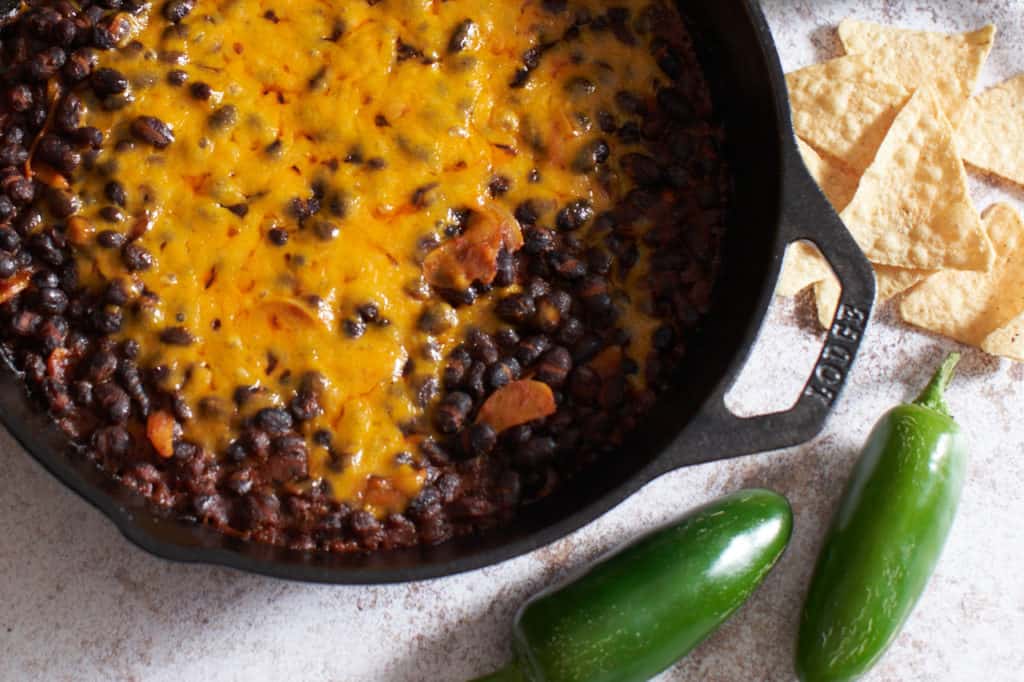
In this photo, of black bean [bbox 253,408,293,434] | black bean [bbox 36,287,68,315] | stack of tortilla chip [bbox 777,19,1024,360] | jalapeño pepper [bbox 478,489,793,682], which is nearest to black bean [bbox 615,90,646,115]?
stack of tortilla chip [bbox 777,19,1024,360]

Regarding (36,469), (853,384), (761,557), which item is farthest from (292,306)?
(853,384)

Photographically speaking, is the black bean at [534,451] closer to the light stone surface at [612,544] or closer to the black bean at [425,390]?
the black bean at [425,390]

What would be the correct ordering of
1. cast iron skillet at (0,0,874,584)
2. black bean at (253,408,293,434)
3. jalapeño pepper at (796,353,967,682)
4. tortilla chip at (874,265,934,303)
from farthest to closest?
tortilla chip at (874,265,934,303), jalapeño pepper at (796,353,967,682), black bean at (253,408,293,434), cast iron skillet at (0,0,874,584)

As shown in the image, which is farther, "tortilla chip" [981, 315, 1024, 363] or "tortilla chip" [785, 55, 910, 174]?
"tortilla chip" [785, 55, 910, 174]

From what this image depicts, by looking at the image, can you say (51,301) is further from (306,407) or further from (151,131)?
(306,407)

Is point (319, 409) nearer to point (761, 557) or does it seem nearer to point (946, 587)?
point (761, 557)

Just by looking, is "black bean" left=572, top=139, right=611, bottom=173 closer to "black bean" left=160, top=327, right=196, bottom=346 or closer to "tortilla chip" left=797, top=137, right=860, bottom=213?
"tortilla chip" left=797, top=137, right=860, bottom=213

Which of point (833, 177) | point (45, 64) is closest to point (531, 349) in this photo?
point (833, 177)
